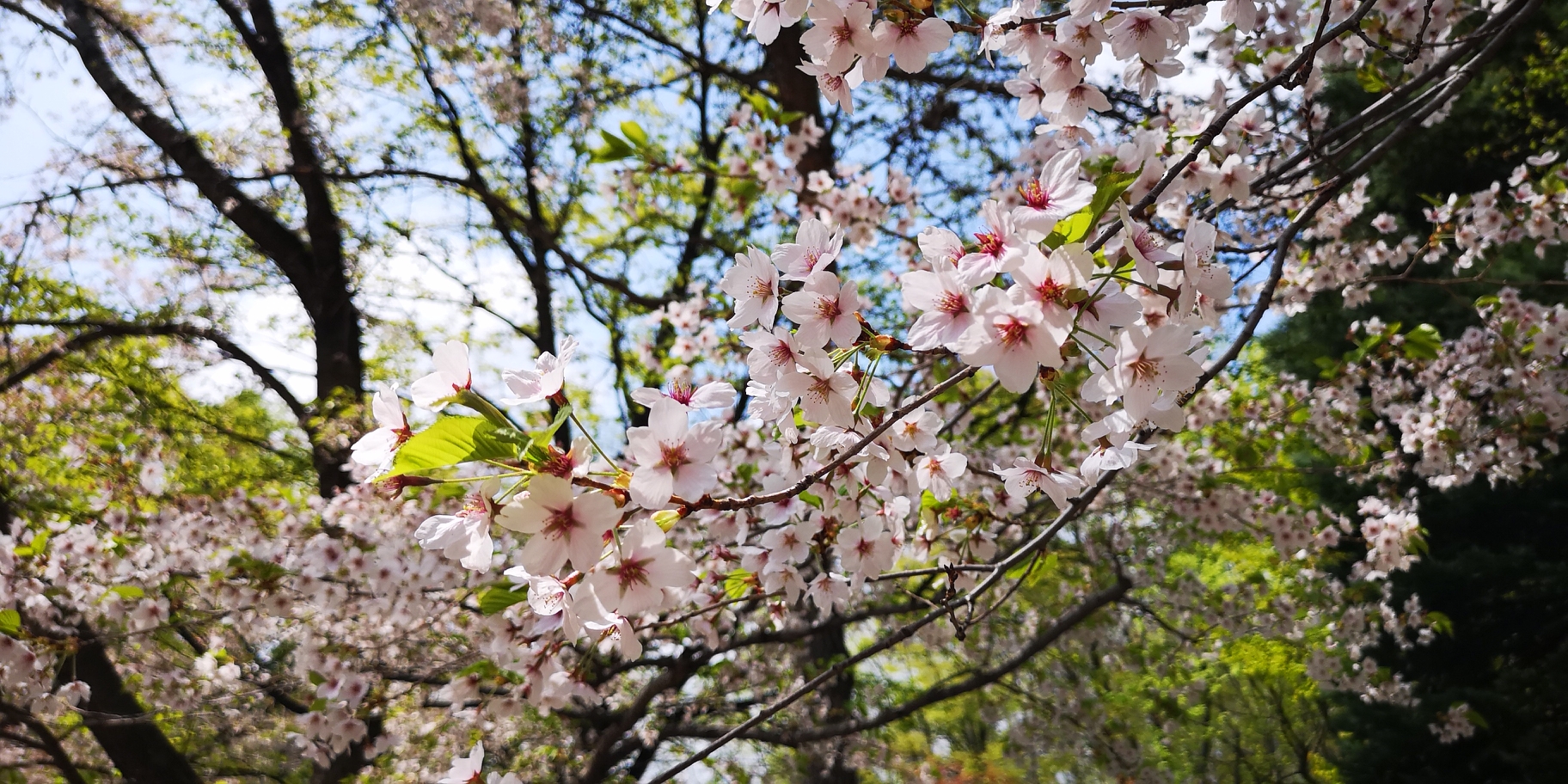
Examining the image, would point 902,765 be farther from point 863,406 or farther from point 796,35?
point 863,406

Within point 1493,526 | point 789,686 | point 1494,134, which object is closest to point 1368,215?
point 1494,134

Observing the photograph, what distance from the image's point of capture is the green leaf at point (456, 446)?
0.83 meters

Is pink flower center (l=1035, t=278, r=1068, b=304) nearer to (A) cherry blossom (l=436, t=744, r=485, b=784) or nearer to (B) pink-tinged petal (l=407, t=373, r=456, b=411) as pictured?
(B) pink-tinged petal (l=407, t=373, r=456, b=411)

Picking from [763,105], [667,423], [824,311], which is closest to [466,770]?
[667,423]

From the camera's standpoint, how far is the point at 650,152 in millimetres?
3213

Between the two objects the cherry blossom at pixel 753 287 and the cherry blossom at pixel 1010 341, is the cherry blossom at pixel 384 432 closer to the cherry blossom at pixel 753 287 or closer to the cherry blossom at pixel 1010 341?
the cherry blossom at pixel 753 287

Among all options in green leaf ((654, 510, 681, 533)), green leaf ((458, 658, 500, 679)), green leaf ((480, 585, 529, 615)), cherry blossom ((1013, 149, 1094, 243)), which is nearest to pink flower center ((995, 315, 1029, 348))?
cherry blossom ((1013, 149, 1094, 243))

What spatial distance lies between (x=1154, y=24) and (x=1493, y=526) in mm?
8709

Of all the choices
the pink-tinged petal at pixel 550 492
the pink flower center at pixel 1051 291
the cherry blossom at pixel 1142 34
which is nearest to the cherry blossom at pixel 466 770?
the pink-tinged petal at pixel 550 492

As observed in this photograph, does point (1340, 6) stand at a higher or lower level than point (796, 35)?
lower

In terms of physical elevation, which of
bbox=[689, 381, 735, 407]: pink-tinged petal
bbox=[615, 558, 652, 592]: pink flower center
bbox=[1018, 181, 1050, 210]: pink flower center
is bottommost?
bbox=[615, 558, 652, 592]: pink flower center

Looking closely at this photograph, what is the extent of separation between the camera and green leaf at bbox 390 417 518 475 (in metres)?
0.83

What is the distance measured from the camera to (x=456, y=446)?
84 centimetres

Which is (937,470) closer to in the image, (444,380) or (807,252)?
(807,252)
